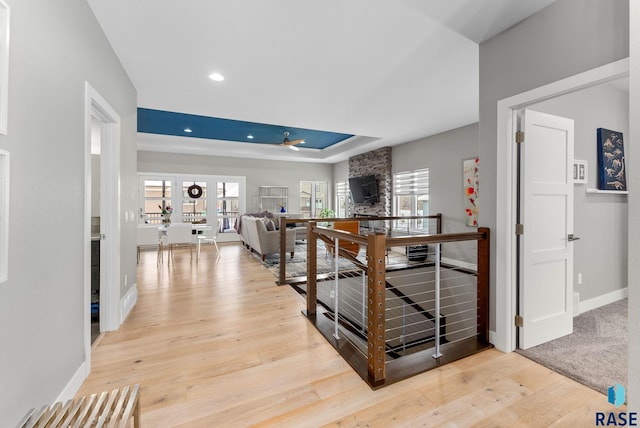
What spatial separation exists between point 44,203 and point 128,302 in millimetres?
1926

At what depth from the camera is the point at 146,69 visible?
2.96m

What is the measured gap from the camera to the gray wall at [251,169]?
7.75 m

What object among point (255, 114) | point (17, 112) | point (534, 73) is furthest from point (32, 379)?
point (255, 114)

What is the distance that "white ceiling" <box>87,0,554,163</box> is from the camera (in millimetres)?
2061

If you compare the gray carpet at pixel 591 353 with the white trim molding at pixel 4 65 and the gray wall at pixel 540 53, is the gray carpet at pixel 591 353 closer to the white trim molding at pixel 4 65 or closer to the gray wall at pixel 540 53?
the gray wall at pixel 540 53

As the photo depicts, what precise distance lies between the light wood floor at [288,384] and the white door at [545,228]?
0.50 m

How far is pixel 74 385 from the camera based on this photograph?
172 cm

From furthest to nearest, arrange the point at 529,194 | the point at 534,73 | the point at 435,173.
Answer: the point at 435,173 → the point at 529,194 → the point at 534,73

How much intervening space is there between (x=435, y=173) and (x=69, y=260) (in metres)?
6.05

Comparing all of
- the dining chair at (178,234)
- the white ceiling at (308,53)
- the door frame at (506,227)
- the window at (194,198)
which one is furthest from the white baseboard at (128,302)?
the window at (194,198)

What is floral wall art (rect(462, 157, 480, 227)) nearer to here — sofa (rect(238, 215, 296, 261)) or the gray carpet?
the gray carpet

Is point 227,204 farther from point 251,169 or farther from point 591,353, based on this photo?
point 591,353

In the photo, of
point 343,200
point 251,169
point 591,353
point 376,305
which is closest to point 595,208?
point 591,353

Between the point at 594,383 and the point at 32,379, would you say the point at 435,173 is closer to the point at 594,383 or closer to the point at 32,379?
the point at 594,383
